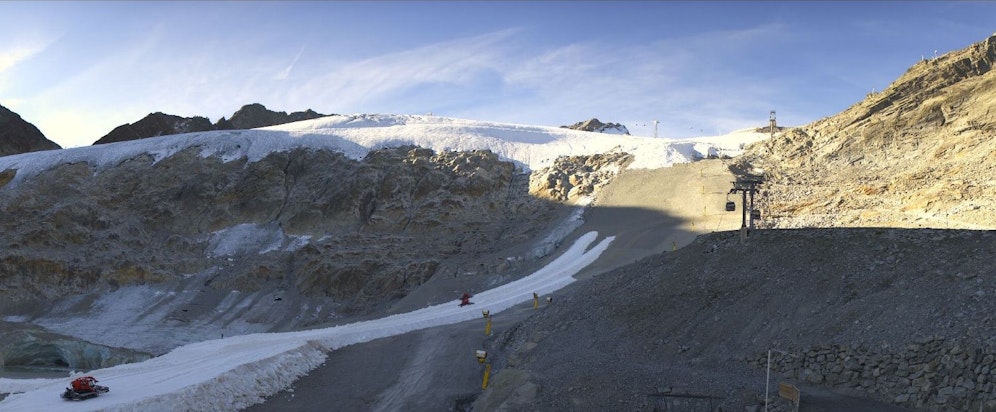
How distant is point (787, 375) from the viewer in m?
14.2

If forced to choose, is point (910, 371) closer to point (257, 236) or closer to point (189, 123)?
point (257, 236)

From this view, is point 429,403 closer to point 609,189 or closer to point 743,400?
point 743,400

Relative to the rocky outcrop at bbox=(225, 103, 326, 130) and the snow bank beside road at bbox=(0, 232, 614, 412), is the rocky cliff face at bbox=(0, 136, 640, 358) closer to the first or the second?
the snow bank beside road at bbox=(0, 232, 614, 412)

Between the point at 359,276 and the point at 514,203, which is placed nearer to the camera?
the point at 359,276

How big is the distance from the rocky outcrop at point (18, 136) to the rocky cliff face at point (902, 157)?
77066 mm

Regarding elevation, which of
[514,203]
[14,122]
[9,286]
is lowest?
[9,286]

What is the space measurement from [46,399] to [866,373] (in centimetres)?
1900

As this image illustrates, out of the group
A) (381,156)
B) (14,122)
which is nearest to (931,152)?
(381,156)

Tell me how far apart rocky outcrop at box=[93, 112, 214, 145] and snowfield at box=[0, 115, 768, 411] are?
24650 mm

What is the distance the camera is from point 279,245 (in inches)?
1929

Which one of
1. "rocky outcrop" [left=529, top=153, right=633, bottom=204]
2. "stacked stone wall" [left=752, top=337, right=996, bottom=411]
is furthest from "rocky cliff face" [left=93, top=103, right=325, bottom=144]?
"stacked stone wall" [left=752, top=337, right=996, bottom=411]

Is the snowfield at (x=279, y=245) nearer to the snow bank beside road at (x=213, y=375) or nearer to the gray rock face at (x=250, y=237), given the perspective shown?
the snow bank beside road at (x=213, y=375)

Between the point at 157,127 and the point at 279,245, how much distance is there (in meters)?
51.3

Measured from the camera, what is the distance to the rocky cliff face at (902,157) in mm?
32375
